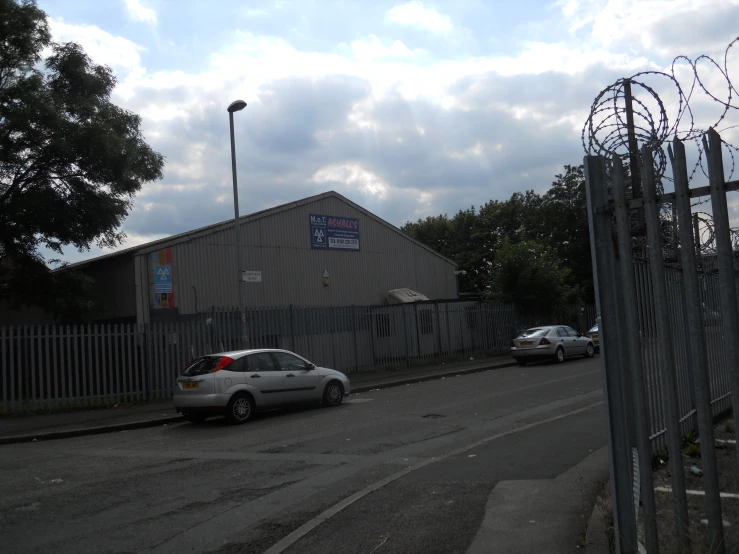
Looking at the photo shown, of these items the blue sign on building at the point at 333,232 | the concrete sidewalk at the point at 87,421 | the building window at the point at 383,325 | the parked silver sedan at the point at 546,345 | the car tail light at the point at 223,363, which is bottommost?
the concrete sidewalk at the point at 87,421

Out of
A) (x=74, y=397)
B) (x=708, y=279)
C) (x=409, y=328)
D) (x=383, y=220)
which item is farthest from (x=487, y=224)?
(x=708, y=279)

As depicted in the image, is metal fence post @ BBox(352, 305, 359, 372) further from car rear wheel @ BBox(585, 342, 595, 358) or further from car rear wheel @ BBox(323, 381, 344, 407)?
car rear wheel @ BBox(585, 342, 595, 358)

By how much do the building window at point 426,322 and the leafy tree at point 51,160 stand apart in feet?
39.9

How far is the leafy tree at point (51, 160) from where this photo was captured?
20.7m

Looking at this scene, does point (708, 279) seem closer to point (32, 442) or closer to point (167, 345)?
point (32, 442)

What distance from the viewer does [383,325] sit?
26.9 meters

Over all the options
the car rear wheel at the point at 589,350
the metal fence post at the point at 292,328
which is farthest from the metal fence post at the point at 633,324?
the car rear wheel at the point at 589,350

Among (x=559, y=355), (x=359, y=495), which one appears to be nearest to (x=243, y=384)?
(x=359, y=495)

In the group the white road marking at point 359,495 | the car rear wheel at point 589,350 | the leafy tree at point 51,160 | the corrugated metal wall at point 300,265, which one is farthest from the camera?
the car rear wheel at point 589,350

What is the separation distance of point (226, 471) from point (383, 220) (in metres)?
24.2

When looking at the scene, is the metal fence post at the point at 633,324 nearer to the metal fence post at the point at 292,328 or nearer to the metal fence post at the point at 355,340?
the metal fence post at the point at 292,328

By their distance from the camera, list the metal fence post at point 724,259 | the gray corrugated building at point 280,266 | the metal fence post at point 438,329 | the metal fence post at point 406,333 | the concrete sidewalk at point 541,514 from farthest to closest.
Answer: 1. the metal fence post at point 438,329
2. the metal fence post at point 406,333
3. the gray corrugated building at point 280,266
4. the concrete sidewalk at point 541,514
5. the metal fence post at point 724,259

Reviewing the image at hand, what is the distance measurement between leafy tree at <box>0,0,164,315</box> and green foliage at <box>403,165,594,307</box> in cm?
3303

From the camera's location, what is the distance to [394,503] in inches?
281
